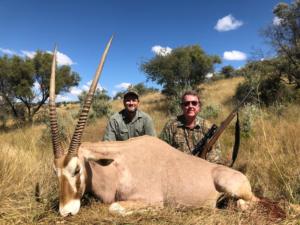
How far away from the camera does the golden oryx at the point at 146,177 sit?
11.0 ft

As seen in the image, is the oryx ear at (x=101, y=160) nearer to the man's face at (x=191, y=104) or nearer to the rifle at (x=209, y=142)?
the rifle at (x=209, y=142)

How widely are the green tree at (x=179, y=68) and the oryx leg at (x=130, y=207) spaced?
16440 mm

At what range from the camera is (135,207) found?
3316 millimetres

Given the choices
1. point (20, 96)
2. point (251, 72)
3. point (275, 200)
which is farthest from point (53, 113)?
point (20, 96)

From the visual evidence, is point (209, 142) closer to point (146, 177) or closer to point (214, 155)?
point (214, 155)

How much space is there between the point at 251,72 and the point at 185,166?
47.5 feet

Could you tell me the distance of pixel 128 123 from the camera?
5.40 m

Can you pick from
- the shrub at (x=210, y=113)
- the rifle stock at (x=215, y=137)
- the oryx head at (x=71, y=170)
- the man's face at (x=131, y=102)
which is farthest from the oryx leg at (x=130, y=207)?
the shrub at (x=210, y=113)

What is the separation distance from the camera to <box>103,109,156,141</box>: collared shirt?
5250mm

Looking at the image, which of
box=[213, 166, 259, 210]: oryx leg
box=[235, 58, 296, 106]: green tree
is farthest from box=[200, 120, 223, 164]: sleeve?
box=[235, 58, 296, 106]: green tree

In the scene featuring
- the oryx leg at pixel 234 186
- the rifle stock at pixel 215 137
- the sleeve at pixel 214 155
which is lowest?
the oryx leg at pixel 234 186

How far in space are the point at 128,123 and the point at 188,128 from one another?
3.46 feet

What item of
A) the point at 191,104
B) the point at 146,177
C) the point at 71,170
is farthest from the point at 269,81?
the point at 71,170

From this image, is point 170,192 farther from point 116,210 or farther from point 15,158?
point 15,158
